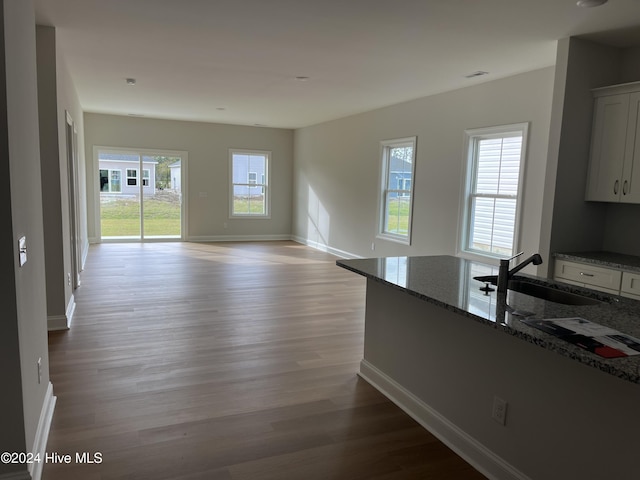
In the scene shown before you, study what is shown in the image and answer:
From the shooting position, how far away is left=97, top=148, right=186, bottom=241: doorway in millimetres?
9438

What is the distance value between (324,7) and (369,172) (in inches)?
182

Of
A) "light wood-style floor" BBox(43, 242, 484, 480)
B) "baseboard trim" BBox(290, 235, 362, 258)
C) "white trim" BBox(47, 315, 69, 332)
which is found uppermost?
"baseboard trim" BBox(290, 235, 362, 258)

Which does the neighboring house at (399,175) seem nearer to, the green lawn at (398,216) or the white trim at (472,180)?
the green lawn at (398,216)

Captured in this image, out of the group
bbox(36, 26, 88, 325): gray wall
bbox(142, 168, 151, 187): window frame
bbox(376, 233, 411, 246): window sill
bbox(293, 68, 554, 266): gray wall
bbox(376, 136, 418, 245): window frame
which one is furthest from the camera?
bbox(142, 168, 151, 187): window frame

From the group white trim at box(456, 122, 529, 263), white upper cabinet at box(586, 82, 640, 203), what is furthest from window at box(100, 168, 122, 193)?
white upper cabinet at box(586, 82, 640, 203)

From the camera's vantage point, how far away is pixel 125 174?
9.55 m

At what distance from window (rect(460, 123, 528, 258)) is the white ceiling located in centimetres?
71

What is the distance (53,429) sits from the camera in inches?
96.6

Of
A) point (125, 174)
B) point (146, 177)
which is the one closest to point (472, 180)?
point (146, 177)

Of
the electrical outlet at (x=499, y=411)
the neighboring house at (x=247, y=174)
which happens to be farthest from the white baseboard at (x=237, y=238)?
the electrical outlet at (x=499, y=411)

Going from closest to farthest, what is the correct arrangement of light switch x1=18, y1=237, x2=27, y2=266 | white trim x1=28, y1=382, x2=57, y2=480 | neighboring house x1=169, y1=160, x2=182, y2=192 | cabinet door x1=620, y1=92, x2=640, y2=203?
1. light switch x1=18, y1=237, x2=27, y2=266
2. white trim x1=28, y1=382, x2=57, y2=480
3. cabinet door x1=620, y1=92, x2=640, y2=203
4. neighboring house x1=169, y1=160, x2=182, y2=192

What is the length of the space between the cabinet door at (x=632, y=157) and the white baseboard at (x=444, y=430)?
99.1 inches

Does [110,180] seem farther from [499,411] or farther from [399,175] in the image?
[499,411]

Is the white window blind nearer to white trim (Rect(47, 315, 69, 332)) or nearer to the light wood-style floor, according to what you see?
the light wood-style floor
